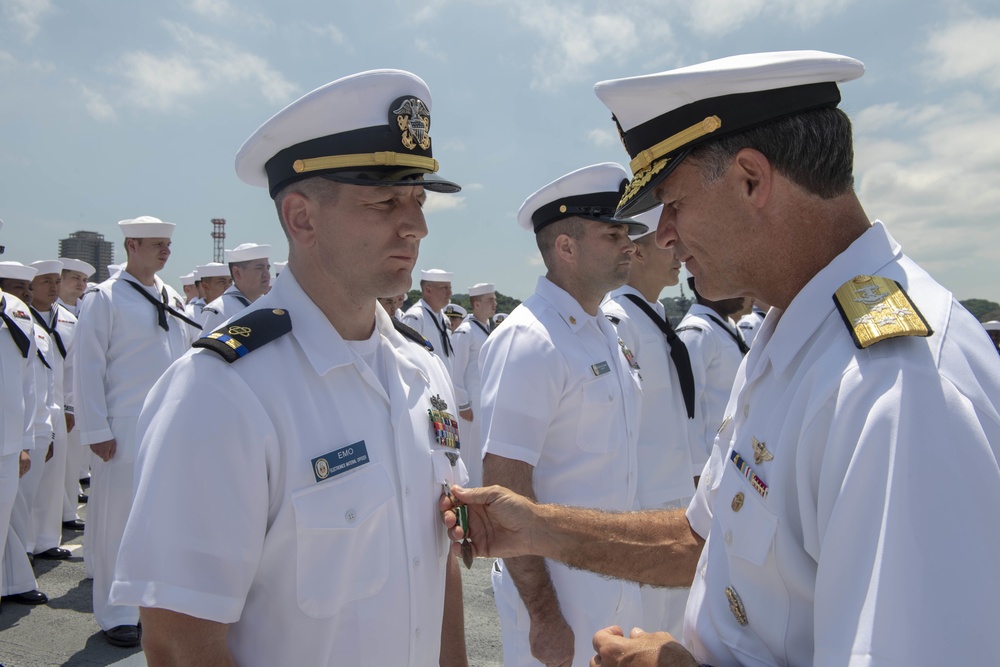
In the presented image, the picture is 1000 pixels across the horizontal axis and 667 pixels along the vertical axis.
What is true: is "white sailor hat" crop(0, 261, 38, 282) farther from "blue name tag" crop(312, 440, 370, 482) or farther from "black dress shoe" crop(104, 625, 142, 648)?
"blue name tag" crop(312, 440, 370, 482)

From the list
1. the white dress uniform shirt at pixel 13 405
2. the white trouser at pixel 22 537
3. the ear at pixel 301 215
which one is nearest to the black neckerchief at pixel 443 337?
the white trouser at pixel 22 537

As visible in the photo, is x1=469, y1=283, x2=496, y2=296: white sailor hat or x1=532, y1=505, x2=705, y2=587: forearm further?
x1=469, y1=283, x2=496, y2=296: white sailor hat

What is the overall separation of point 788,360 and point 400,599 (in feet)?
4.04

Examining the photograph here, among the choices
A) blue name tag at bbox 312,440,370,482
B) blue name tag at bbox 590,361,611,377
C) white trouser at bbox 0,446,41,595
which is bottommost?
white trouser at bbox 0,446,41,595

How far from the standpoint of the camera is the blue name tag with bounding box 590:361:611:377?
3.45 meters

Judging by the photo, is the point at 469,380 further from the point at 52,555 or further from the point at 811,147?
the point at 811,147

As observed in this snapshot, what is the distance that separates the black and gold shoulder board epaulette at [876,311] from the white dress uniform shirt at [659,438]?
8.29 feet

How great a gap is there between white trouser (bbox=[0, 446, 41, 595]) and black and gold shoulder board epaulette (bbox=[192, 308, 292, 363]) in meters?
5.06

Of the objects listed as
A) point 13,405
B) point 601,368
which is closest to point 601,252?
point 601,368

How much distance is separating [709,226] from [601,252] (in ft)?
6.91

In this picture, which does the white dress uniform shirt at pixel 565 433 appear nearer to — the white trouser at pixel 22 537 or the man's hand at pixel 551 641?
the man's hand at pixel 551 641

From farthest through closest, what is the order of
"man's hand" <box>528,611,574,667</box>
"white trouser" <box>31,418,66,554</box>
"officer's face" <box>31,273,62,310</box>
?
"officer's face" <box>31,273,62,310</box>
"white trouser" <box>31,418,66,554</box>
"man's hand" <box>528,611,574,667</box>

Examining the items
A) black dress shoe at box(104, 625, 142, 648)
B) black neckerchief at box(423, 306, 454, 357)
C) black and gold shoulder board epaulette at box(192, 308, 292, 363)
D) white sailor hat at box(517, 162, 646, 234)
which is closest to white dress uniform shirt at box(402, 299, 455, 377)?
black neckerchief at box(423, 306, 454, 357)

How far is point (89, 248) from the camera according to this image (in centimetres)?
3931
